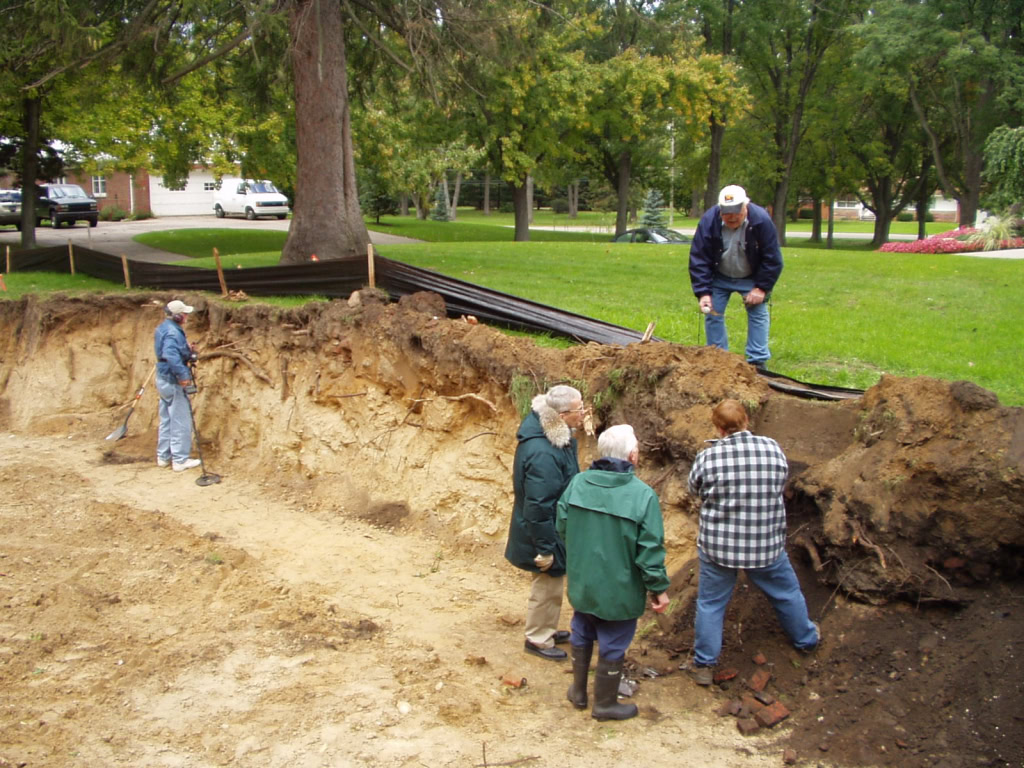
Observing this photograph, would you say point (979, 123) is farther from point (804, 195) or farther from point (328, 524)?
point (328, 524)

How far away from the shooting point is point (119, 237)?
32.1 meters

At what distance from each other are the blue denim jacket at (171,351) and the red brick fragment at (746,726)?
8.30 m

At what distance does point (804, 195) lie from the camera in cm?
4750

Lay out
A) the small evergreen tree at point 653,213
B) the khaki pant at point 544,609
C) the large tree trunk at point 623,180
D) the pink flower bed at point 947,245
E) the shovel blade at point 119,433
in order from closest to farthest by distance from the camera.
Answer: the khaki pant at point 544,609, the shovel blade at point 119,433, the pink flower bed at point 947,245, the large tree trunk at point 623,180, the small evergreen tree at point 653,213

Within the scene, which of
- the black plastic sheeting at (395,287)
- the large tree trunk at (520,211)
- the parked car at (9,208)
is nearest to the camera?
the black plastic sheeting at (395,287)

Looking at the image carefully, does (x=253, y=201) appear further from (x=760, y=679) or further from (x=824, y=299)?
(x=760, y=679)

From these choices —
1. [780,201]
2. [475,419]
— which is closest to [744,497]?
[475,419]

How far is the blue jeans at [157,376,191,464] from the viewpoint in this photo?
38.2 feet

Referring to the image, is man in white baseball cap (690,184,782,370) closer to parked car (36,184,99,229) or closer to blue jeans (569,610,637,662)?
blue jeans (569,610,637,662)

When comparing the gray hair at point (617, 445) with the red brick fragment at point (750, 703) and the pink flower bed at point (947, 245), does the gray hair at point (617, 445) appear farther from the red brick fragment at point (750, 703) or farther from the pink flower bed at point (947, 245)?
the pink flower bed at point (947, 245)

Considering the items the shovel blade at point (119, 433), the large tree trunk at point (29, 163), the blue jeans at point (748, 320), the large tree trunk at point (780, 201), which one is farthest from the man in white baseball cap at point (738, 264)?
the large tree trunk at point (780, 201)

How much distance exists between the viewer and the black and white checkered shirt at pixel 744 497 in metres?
5.47

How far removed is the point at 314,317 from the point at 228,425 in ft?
7.09

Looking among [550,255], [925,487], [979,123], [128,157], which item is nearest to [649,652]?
[925,487]
